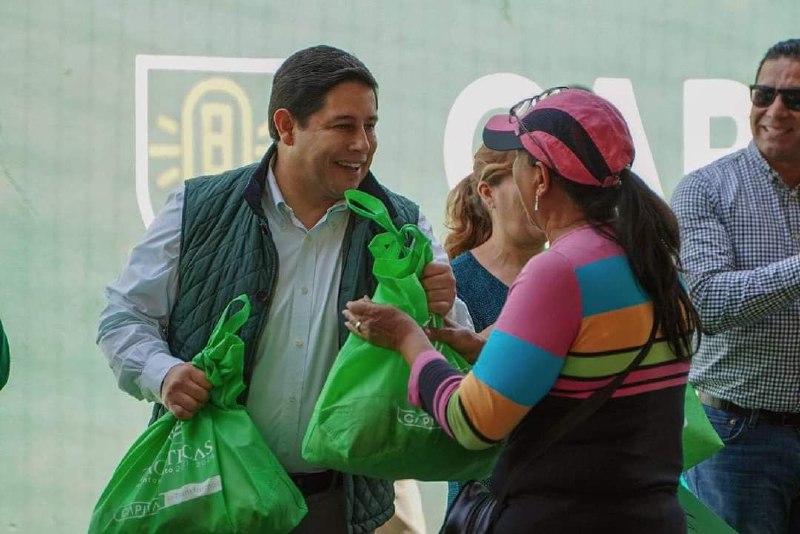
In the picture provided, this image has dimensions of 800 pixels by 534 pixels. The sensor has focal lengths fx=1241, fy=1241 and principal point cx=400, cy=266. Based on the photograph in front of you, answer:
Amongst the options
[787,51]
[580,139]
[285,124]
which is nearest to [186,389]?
[285,124]

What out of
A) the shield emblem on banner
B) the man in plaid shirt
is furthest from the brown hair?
the shield emblem on banner

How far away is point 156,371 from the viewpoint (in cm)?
238

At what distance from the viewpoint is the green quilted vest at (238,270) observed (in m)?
2.45

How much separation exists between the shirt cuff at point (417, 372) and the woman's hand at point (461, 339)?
211mm

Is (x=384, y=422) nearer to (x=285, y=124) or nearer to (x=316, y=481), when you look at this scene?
(x=316, y=481)

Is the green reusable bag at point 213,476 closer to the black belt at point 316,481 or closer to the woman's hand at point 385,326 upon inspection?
the black belt at point 316,481

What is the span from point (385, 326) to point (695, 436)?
0.73 m

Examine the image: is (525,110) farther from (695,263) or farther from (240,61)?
(240,61)

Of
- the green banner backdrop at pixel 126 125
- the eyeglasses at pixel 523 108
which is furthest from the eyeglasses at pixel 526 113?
the green banner backdrop at pixel 126 125

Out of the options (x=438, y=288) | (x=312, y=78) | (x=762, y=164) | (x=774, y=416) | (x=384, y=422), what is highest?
Answer: (x=312, y=78)

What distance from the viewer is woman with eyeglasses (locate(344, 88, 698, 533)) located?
1.90 m

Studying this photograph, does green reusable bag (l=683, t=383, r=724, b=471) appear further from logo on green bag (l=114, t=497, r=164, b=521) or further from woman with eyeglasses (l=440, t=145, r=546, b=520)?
logo on green bag (l=114, t=497, r=164, b=521)

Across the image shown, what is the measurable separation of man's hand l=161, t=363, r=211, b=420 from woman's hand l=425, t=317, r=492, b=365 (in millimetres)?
439

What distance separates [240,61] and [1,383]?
1600mm
